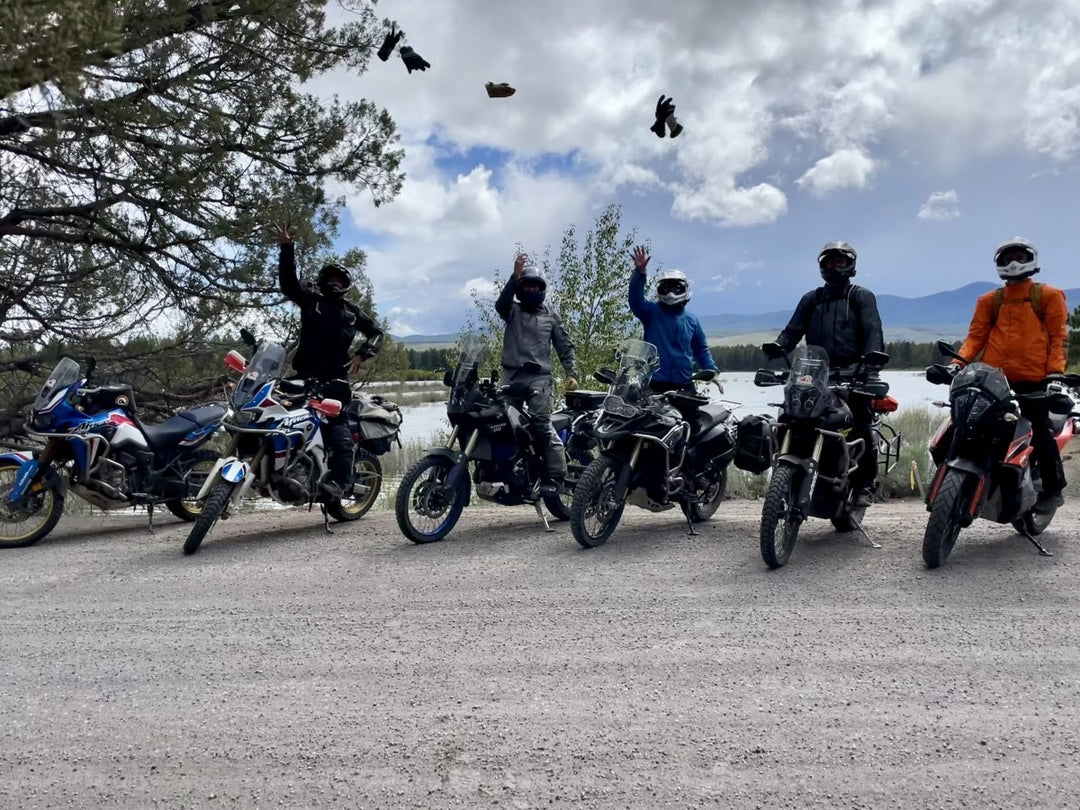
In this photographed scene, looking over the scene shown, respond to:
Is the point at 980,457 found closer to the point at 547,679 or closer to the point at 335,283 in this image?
the point at 547,679

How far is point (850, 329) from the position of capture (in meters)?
6.18

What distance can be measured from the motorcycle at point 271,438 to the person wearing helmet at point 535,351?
4.89ft

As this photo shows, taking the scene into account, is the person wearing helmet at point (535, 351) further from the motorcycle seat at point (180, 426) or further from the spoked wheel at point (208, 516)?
the motorcycle seat at point (180, 426)

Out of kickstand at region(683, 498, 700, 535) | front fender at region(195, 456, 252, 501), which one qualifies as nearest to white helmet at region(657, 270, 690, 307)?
kickstand at region(683, 498, 700, 535)

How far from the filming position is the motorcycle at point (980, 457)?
5.20 metres

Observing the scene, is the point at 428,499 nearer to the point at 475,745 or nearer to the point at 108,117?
the point at 475,745

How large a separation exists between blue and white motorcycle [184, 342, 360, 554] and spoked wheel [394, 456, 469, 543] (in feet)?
3.25

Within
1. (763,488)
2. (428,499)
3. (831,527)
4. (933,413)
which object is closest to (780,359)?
(831,527)

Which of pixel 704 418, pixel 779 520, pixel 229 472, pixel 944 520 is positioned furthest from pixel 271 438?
pixel 944 520

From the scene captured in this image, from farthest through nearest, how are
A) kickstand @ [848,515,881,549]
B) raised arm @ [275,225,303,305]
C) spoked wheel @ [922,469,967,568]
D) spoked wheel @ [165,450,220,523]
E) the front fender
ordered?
spoked wheel @ [165,450,220,523] < raised arm @ [275,225,303,305] < the front fender < kickstand @ [848,515,881,549] < spoked wheel @ [922,469,967,568]

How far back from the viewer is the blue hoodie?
23.4ft

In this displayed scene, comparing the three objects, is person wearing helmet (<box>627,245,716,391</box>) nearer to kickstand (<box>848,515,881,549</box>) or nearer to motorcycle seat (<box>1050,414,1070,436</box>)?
kickstand (<box>848,515,881,549</box>)

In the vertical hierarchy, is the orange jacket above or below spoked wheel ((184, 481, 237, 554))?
above

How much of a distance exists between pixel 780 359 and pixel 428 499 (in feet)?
8.93
